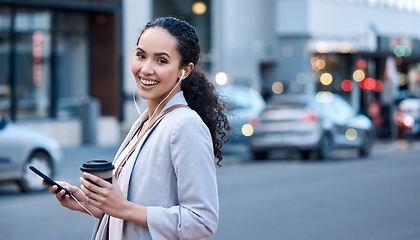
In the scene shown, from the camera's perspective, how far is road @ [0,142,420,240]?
8227 millimetres

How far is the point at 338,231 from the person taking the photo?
833 centimetres

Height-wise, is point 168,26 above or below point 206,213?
above

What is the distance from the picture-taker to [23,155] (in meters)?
11.5

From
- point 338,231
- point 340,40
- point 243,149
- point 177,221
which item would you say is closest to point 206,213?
point 177,221

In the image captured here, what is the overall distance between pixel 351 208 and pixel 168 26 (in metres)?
7.73

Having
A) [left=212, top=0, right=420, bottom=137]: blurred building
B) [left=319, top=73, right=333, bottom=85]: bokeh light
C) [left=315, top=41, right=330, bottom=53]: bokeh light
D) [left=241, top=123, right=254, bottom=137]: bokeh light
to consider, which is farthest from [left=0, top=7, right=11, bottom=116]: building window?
[left=319, top=73, right=333, bottom=85]: bokeh light

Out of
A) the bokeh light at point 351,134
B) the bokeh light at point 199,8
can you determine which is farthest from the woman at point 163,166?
the bokeh light at point 199,8

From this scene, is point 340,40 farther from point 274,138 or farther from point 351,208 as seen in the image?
point 351,208

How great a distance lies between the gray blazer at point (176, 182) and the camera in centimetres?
257

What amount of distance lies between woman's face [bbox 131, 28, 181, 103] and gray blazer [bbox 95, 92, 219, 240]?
157 millimetres

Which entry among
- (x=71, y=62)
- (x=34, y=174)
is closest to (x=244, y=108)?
(x=71, y=62)

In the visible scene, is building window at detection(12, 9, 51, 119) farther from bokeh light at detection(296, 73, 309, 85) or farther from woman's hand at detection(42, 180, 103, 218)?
woman's hand at detection(42, 180, 103, 218)

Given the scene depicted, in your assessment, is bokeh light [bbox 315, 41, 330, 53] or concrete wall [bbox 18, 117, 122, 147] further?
bokeh light [bbox 315, 41, 330, 53]

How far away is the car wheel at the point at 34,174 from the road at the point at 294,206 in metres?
0.24
